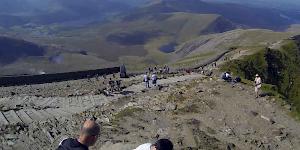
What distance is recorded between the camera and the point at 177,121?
1428 inches

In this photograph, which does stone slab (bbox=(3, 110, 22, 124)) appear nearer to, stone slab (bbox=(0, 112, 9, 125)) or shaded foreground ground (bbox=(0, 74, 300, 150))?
stone slab (bbox=(0, 112, 9, 125))

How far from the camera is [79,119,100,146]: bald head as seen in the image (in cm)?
1094

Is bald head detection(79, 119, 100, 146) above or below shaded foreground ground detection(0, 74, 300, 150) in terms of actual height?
above

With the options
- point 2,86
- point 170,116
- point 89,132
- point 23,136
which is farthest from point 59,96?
point 89,132

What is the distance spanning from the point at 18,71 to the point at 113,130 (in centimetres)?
16479

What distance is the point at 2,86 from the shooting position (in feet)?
169

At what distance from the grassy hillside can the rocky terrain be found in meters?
20.7

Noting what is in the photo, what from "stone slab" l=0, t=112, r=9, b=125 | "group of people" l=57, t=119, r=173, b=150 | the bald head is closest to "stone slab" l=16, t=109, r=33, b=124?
"stone slab" l=0, t=112, r=9, b=125

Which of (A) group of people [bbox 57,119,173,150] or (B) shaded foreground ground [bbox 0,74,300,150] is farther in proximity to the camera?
(B) shaded foreground ground [bbox 0,74,300,150]

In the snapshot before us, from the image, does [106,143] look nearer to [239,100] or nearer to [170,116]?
[170,116]

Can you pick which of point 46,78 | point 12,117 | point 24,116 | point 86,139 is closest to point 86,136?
point 86,139

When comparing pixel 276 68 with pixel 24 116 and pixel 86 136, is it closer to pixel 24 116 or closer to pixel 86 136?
pixel 24 116

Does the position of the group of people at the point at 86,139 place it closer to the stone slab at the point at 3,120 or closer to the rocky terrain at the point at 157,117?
the rocky terrain at the point at 157,117

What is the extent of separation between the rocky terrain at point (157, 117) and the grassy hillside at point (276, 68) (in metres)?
20.7
